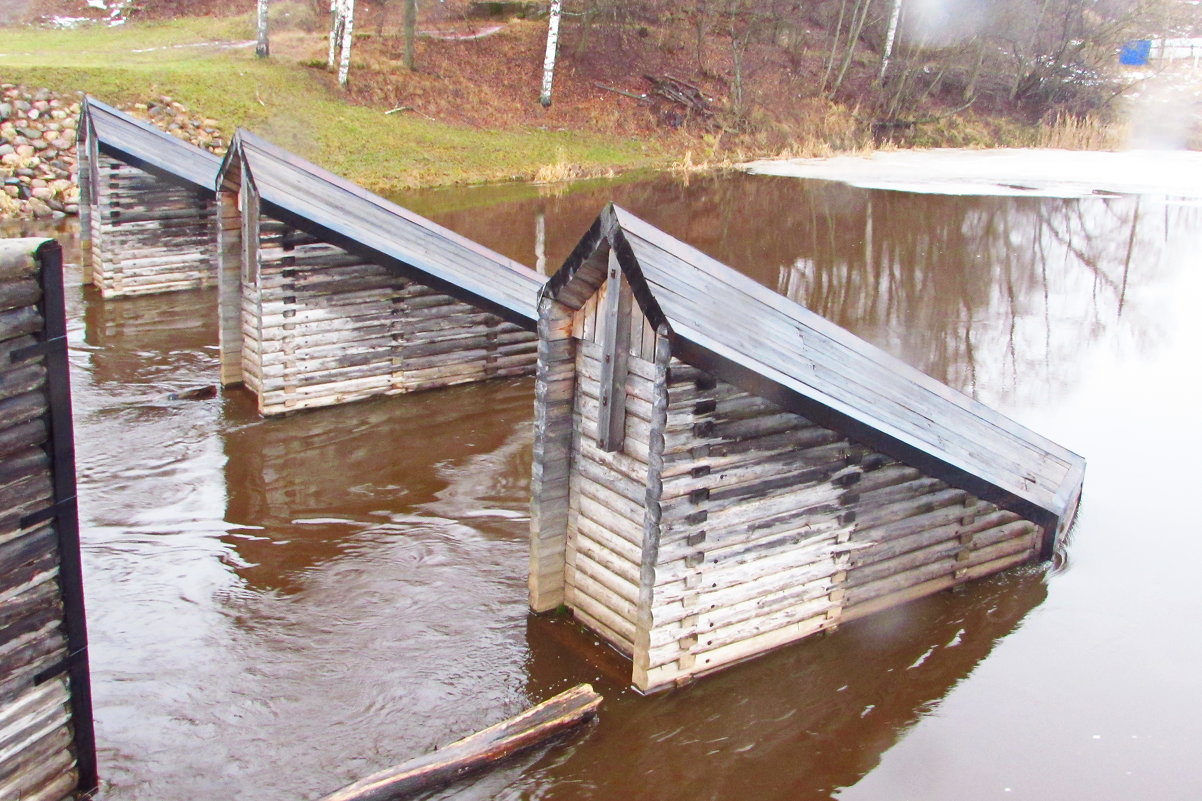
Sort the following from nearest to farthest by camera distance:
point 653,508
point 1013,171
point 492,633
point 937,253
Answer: point 653,508 < point 492,633 < point 937,253 < point 1013,171

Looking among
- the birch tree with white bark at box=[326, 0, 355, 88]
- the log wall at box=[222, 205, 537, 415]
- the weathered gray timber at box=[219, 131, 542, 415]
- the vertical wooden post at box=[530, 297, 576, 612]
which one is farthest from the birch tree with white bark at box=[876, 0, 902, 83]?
the vertical wooden post at box=[530, 297, 576, 612]

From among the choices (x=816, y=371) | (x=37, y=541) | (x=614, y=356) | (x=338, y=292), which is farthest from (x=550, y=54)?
(x=37, y=541)

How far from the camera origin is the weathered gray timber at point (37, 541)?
212 inches

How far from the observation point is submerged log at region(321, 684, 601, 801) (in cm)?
637

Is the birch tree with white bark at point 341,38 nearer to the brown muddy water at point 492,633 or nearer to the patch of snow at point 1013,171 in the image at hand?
the patch of snow at point 1013,171

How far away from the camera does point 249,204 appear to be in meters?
12.3

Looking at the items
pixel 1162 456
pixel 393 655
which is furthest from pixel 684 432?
pixel 1162 456

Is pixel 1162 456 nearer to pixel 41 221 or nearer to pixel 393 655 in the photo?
pixel 393 655

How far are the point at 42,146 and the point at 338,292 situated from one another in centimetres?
1761

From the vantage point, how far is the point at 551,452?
8156 mm

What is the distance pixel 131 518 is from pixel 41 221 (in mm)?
17031

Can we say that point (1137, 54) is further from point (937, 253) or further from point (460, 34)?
point (937, 253)

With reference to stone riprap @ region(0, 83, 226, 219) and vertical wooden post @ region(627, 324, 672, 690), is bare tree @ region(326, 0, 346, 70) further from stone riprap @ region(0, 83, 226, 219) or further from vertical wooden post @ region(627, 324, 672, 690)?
vertical wooden post @ region(627, 324, 672, 690)

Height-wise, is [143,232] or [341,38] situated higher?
[341,38]
